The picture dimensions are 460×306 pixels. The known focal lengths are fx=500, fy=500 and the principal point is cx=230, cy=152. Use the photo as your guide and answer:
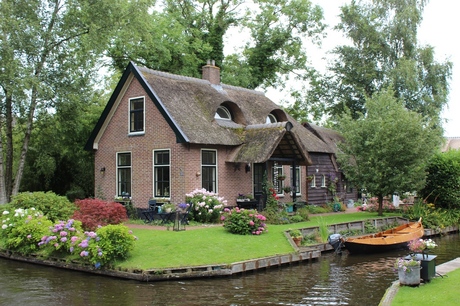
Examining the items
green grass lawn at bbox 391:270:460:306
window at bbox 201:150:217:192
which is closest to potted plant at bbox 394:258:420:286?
green grass lawn at bbox 391:270:460:306

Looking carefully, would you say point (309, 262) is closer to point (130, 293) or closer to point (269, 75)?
point (130, 293)

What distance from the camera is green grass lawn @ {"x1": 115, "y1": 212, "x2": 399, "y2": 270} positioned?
41.4ft

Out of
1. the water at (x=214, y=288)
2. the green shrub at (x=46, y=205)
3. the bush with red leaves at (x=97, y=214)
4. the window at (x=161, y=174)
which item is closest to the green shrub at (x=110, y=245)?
the water at (x=214, y=288)

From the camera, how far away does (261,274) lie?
12.9 meters

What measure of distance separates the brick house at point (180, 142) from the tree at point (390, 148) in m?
2.69

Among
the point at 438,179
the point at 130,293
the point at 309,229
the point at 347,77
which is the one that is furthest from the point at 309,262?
the point at 347,77

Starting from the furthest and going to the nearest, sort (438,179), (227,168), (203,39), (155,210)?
(203,39) → (438,179) → (227,168) → (155,210)

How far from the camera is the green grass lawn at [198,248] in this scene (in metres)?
12.6

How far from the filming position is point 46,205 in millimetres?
16812

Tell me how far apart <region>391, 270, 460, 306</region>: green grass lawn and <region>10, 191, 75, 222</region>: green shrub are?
37.5 feet

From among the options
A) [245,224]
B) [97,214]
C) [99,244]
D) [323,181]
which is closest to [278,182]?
[323,181]

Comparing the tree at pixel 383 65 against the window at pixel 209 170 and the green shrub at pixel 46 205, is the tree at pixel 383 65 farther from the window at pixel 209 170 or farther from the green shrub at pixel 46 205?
the green shrub at pixel 46 205

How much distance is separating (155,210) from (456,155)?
49.7 feet

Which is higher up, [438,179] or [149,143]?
[149,143]
